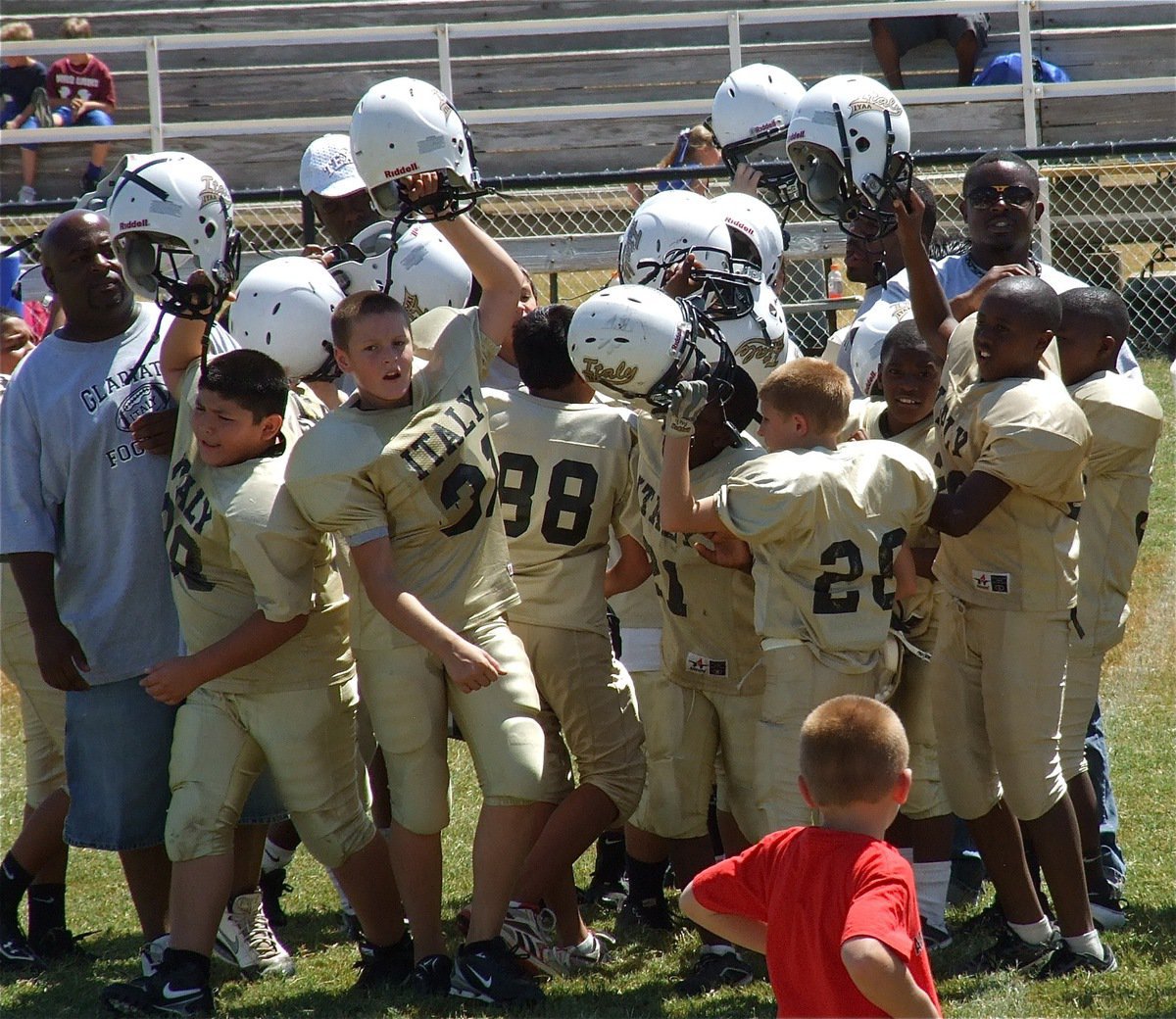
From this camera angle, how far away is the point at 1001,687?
170 inches

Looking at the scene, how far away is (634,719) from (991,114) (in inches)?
404

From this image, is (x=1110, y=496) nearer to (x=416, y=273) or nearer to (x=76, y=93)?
(x=416, y=273)

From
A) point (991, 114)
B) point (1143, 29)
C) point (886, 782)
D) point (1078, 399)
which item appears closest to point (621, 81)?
point (991, 114)

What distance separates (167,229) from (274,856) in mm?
2371

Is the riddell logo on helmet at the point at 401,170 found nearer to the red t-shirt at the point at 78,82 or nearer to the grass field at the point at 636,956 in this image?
the grass field at the point at 636,956

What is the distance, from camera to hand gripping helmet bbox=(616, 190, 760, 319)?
185 inches

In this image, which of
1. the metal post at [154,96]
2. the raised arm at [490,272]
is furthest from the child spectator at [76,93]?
the raised arm at [490,272]

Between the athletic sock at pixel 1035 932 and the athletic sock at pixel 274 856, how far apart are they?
8.38ft

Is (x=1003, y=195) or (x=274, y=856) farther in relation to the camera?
(x=274, y=856)

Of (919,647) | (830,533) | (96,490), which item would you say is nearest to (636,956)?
(919,647)

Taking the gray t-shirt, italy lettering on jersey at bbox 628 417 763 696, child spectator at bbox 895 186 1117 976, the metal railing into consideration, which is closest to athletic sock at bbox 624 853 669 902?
italy lettering on jersey at bbox 628 417 763 696

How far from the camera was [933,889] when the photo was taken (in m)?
4.68

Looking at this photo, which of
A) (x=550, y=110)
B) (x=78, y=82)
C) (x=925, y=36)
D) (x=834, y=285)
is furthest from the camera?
(x=925, y=36)

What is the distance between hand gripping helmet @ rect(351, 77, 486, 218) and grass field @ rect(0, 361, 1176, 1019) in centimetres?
227
